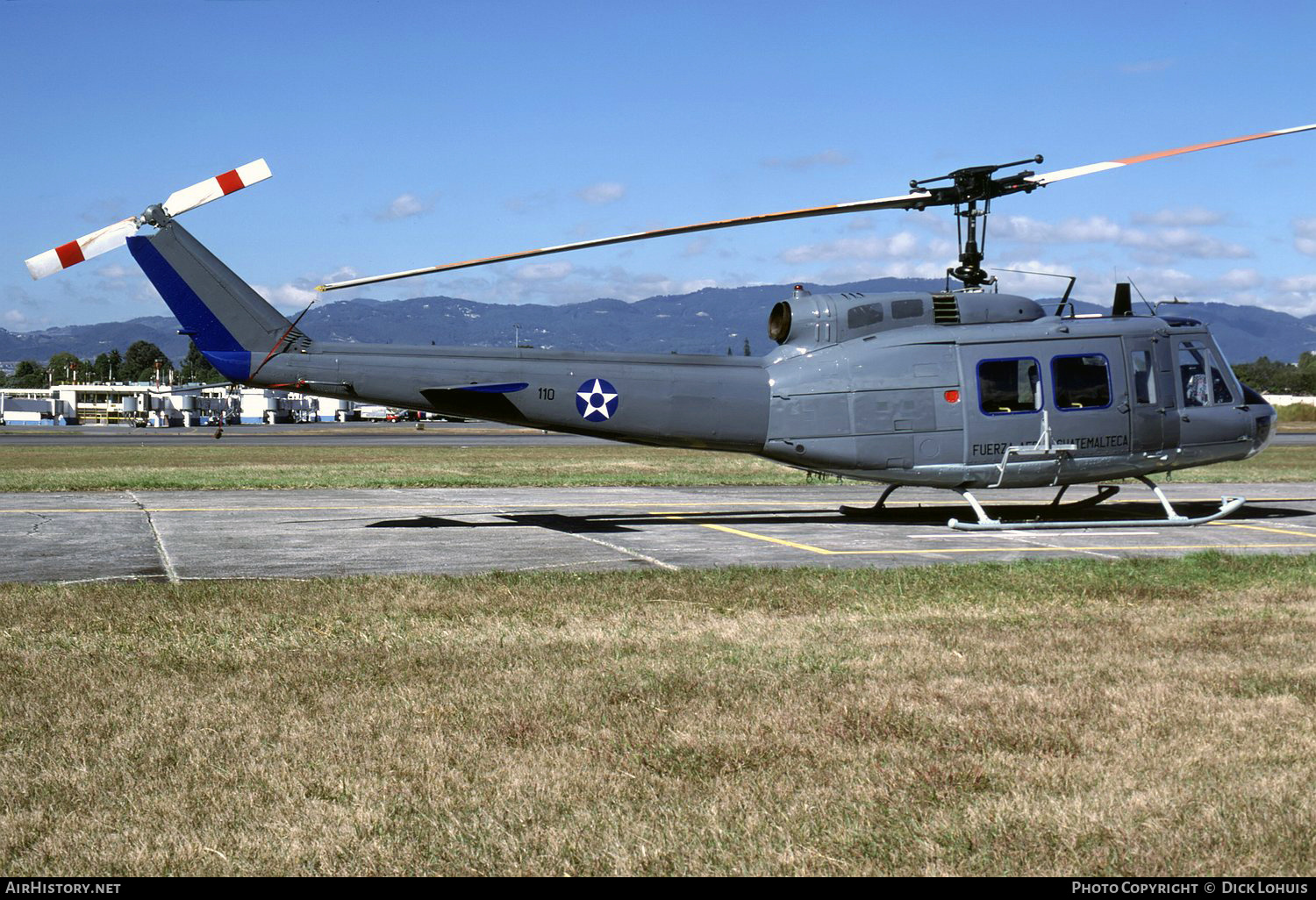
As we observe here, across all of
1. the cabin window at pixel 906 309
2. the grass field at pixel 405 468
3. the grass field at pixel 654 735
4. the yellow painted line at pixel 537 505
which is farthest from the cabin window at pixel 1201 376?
the grass field at pixel 405 468

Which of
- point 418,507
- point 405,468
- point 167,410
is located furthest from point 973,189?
point 167,410

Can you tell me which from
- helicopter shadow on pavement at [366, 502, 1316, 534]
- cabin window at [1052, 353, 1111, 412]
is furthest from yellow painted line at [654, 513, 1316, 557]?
cabin window at [1052, 353, 1111, 412]

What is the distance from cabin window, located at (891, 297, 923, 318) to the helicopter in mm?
35

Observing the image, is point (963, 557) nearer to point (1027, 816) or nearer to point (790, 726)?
point (790, 726)

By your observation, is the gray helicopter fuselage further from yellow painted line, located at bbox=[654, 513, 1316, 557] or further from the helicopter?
yellow painted line, located at bbox=[654, 513, 1316, 557]

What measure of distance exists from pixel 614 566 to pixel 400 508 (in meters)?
8.49

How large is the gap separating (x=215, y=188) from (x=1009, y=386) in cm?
1206

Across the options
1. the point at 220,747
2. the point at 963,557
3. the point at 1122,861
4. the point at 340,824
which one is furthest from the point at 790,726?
the point at 963,557

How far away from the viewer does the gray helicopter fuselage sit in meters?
17.4

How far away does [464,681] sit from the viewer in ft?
25.3

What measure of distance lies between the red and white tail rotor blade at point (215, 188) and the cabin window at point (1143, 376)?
13300 mm

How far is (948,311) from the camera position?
18.1 metres

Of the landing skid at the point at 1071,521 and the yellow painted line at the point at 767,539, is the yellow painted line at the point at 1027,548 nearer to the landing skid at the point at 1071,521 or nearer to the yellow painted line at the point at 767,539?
the yellow painted line at the point at 767,539

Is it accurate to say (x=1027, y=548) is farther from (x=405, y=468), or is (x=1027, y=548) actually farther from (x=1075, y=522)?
(x=405, y=468)
